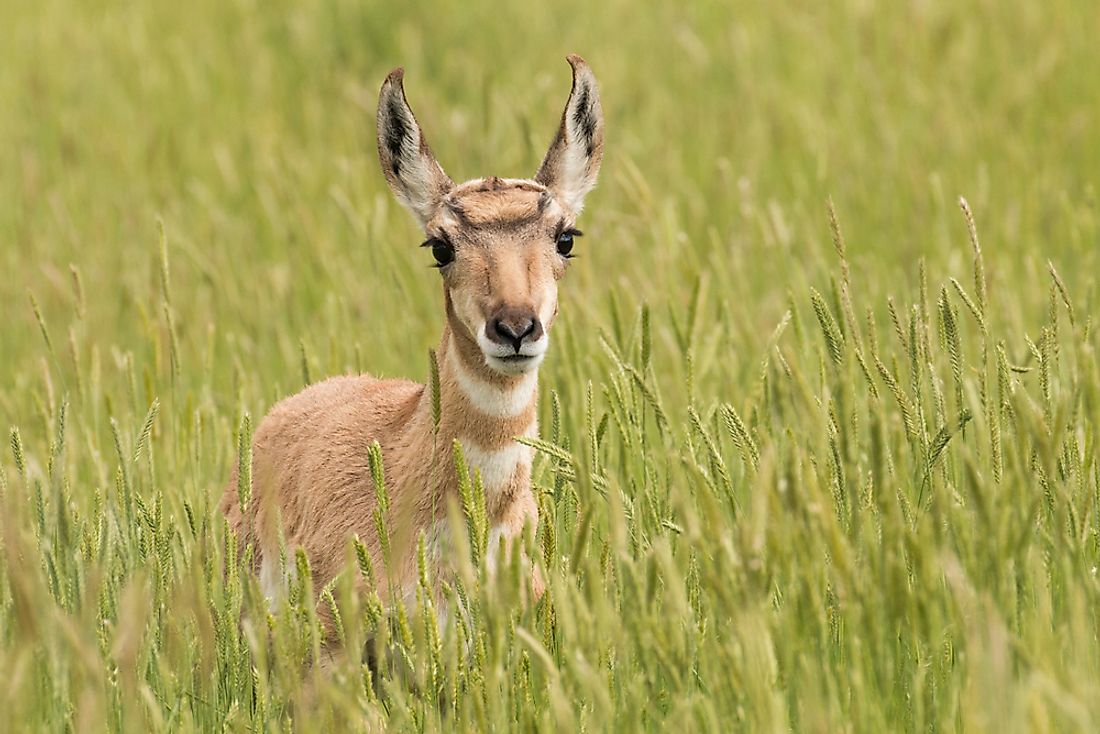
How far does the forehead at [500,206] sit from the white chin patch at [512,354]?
35 cm

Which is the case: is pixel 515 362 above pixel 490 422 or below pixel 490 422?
above

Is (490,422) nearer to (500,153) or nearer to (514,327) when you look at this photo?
(514,327)

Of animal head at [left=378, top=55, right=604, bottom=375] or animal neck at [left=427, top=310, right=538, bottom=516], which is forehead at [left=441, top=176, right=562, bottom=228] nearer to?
animal head at [left=378, top=55, right=604, bottom=375]

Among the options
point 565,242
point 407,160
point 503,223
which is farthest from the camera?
point 407,160

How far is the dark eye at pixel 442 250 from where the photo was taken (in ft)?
13.6

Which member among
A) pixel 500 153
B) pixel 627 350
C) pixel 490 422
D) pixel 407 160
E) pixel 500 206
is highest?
pixel 500 153

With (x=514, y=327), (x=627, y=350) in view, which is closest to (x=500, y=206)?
(x=514, y=327)

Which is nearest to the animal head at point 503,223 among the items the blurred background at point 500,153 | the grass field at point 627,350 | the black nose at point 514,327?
the black nose at point 514,327

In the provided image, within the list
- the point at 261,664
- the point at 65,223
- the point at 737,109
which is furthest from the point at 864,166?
the point at 261,664

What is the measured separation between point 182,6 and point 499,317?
8150 mm

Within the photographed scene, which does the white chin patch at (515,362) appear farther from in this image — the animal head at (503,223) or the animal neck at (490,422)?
the animal neck at (490,422)

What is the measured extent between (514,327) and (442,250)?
47 cm

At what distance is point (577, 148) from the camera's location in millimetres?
4602

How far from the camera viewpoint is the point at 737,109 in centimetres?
888
